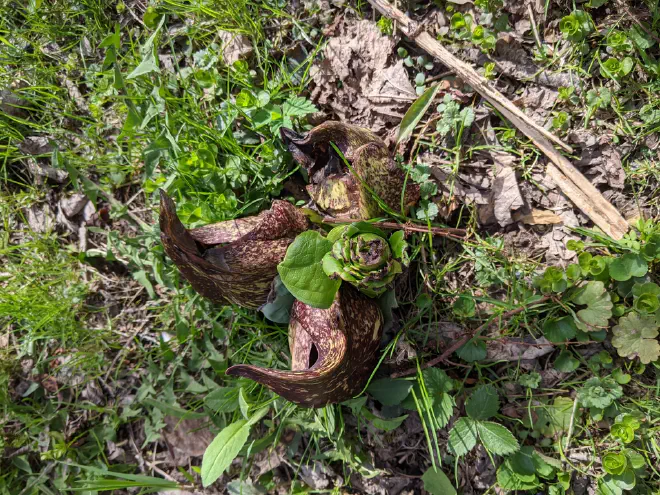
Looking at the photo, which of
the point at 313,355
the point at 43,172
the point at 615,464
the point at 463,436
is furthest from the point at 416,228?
the point at 43,172

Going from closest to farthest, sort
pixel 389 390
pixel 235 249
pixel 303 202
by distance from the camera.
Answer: pixel 235 249 < pixel 389 390 < pixel 303 202

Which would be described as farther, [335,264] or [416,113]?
[416,113]

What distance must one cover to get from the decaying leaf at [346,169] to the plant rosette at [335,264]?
19cm

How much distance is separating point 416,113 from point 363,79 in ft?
1.27

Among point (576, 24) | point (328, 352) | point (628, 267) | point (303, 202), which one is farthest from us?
point (303, 202)

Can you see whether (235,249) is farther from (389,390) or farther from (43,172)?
(43,172)

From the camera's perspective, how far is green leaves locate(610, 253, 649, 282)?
91.8 inches

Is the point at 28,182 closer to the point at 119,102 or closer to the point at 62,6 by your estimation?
the point at 119,102

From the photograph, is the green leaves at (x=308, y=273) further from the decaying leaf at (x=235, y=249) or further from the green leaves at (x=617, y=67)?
the green leaves at (x=617, y=67)

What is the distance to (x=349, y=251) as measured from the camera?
2129 mm

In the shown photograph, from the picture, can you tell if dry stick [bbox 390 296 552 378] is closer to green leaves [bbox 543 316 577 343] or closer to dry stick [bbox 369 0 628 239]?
green leaves [bbox 543 316 577 343]

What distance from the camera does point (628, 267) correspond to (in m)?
2.36

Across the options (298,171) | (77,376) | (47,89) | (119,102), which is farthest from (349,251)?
(47,89)

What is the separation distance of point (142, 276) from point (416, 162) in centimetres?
189
